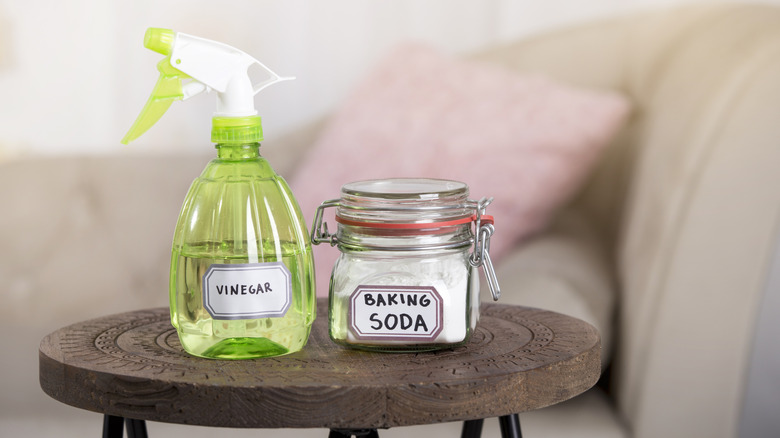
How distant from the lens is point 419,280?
0.64 metres

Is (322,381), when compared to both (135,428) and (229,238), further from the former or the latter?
(135,428)

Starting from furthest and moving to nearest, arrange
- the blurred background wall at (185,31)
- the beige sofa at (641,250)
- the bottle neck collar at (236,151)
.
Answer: the blurred background wall at (185,31) → the beige sofa at (641,250) → the bottle neck collar at (236,151)

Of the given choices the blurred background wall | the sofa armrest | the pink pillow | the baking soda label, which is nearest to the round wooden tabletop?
the baking soda label

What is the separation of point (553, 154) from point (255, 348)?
30.6 inches

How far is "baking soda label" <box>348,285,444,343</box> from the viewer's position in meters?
0.64

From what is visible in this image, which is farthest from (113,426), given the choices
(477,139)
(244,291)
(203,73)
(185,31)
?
(185,31)

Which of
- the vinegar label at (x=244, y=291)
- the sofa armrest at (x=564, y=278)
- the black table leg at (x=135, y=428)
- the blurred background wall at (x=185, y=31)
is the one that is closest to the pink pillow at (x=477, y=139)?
the sofa armrest at (x=564, y=278)

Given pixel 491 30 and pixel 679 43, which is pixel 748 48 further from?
pixel 491 30

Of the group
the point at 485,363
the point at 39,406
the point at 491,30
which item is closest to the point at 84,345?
the point at 485,363

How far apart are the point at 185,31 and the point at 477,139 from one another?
0.88 metres

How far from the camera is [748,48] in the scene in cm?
114

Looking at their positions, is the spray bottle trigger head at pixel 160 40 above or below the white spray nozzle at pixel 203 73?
above

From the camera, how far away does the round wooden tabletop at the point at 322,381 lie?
56cm

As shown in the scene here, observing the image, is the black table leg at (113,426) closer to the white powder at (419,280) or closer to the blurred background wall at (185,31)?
the white powder at (419,280)
